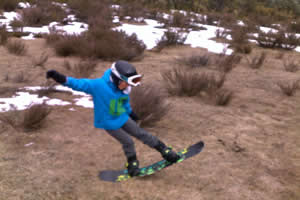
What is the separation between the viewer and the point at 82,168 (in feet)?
8.60

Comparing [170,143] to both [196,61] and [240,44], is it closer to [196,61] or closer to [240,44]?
[196,61]

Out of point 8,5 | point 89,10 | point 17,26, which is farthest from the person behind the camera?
point 8,5

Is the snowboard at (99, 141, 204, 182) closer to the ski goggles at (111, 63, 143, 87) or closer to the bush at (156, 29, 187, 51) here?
the ski goggles at (111, 63, 143, 87)

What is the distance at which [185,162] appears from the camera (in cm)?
281

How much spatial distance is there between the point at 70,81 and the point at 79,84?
79mm

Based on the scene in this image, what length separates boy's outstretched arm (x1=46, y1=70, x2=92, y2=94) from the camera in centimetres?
198

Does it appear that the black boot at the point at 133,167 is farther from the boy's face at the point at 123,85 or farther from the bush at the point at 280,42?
the bush at the point at 280,42

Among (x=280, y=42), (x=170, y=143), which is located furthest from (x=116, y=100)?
(x=280, y=42)

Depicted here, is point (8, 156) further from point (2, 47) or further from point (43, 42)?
point (43, 42)

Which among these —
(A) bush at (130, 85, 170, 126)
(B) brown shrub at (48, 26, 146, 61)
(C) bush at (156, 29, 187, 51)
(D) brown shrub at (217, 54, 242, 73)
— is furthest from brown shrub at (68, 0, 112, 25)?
(A) bush at (130, 85, 170, 126)

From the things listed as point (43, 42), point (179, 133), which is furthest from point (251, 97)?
point (43, 42)

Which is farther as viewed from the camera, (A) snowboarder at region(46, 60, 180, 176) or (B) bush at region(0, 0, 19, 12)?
(B) bush at region(0, 0, 19, 12)

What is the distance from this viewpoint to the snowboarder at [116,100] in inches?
84.0

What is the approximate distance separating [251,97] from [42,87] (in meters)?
3.30
